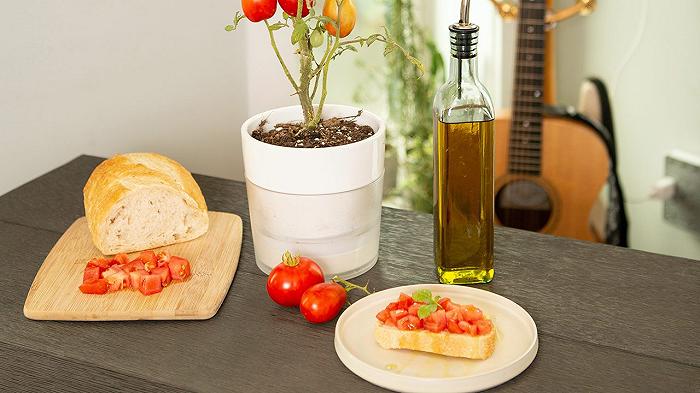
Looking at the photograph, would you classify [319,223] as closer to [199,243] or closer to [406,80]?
[199,243]

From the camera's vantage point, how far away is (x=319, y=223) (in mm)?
1315

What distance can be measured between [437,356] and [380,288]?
0.72 feet

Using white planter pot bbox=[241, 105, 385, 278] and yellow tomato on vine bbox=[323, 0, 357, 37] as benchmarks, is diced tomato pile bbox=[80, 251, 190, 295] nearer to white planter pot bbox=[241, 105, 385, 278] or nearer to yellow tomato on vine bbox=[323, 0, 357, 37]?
white planter pot bbox=[241, 105, 385, 278]

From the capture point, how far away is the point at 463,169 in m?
1.27

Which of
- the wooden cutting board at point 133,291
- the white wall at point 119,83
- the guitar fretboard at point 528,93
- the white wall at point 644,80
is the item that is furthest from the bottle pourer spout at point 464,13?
the white wall at point 644,80

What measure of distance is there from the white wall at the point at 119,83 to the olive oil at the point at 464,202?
1026 millimetres

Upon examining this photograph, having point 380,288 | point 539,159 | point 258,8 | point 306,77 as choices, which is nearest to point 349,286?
point 380,288

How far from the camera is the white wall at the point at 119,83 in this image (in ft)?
6.24

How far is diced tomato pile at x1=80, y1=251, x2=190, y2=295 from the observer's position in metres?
1.30

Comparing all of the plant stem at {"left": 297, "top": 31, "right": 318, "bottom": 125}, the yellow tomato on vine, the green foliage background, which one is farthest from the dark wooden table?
the green foliage background

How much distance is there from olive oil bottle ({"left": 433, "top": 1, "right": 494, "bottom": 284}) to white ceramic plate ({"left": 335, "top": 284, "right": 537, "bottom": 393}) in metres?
0.06

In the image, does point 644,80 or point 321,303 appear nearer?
point 321,303

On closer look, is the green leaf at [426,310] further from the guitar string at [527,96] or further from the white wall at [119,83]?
the guitar string at [527,96]

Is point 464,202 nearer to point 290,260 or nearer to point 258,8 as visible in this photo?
point 290,260
